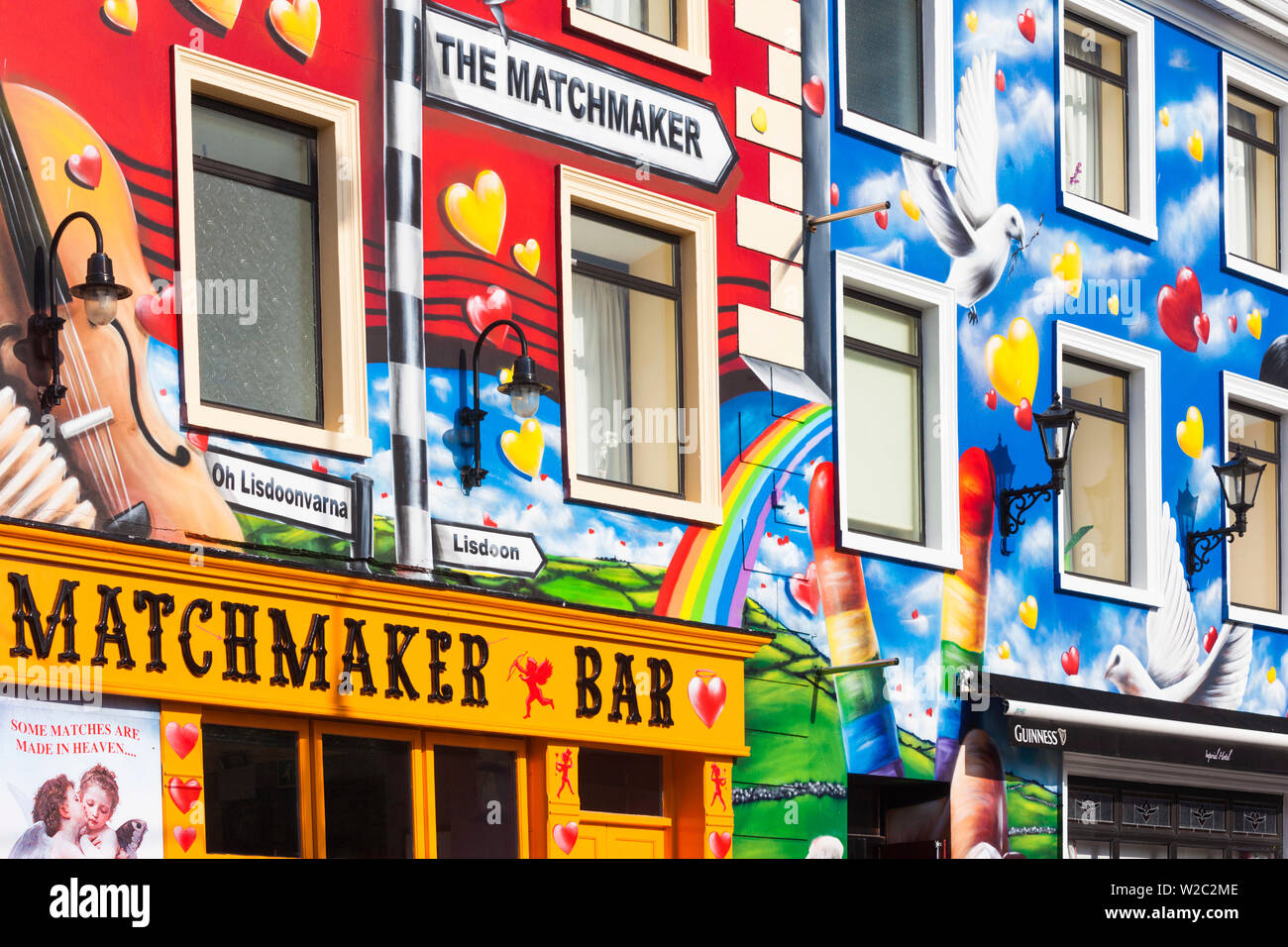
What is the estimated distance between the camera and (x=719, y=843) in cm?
1333

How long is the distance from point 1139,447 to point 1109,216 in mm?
1991

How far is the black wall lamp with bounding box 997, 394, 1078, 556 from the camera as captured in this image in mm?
16047

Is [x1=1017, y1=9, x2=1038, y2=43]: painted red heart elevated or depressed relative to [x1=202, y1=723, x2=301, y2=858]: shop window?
elevated

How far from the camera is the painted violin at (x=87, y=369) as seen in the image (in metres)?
10.4

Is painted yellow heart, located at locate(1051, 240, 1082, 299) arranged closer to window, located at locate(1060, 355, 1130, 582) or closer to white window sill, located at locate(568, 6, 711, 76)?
window, located at locate(1060, 355, 1130, 582)

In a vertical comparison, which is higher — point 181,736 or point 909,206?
point 909,206

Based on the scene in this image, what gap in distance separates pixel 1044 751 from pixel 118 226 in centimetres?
862

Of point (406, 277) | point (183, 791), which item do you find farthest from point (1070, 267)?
point (183, 791)

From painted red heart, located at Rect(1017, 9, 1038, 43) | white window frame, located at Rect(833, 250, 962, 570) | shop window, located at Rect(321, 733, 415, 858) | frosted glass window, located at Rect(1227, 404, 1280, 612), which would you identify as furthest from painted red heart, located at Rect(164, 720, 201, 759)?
frosted glass window, located at Rect(1227, 404, 1280, 612)

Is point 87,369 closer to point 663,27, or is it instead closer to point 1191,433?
point 663,27

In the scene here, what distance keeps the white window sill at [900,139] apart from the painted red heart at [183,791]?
716 cm

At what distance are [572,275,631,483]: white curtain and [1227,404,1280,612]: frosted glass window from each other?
734 centimetres

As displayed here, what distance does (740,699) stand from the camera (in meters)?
13.6
